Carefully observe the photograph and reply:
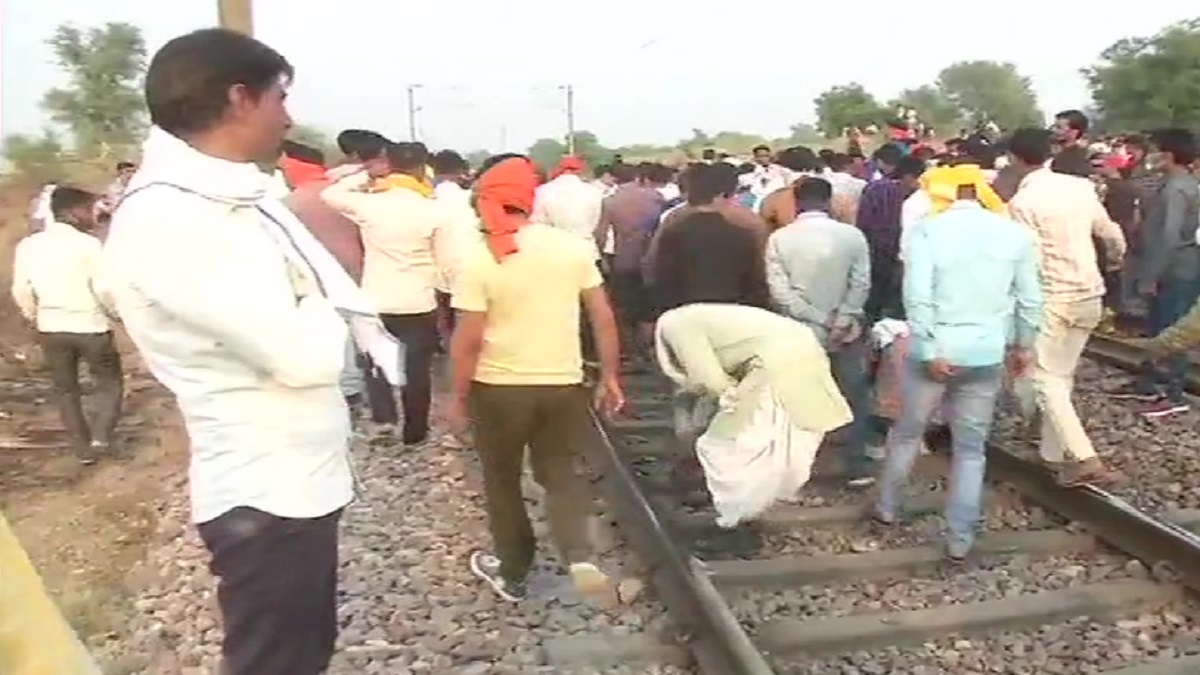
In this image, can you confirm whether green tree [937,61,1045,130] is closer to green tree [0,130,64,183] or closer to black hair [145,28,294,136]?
green tree [0,130,64,183]

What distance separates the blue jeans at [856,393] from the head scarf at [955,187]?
5.23 ft

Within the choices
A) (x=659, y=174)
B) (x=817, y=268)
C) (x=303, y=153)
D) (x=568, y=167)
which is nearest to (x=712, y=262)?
(x=817, y=268)

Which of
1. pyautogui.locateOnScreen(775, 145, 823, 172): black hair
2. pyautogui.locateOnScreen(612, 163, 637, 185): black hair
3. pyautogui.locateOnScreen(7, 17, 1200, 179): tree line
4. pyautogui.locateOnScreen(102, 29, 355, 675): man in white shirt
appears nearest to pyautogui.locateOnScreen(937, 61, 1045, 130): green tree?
pyautogui.locateOnScreen(7, 17, 1200, 179): tree line

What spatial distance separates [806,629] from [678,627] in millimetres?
462

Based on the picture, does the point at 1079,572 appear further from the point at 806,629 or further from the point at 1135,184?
the point at 1135,184

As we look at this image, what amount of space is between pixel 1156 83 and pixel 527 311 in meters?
40.6

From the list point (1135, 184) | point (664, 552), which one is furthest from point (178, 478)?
point (1135, 184)

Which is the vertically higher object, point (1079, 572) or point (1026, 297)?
point (1026, 297)

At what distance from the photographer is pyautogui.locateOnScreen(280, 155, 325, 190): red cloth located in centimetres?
825

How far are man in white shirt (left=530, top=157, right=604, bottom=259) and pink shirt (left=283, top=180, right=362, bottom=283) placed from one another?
2.86 meters

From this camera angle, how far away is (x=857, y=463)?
7.46 metres

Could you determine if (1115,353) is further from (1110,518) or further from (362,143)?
(362,143)

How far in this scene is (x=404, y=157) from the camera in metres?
7.58

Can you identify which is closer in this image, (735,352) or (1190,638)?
(1190,638)
